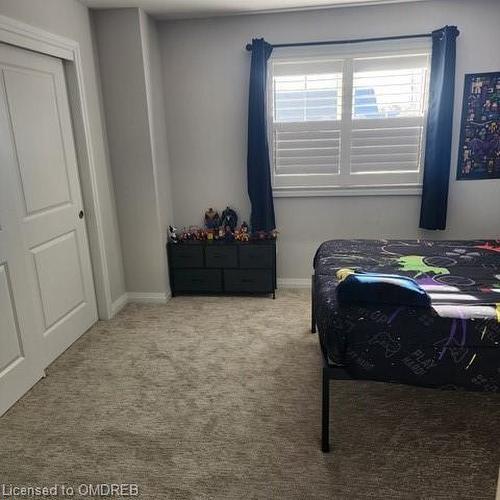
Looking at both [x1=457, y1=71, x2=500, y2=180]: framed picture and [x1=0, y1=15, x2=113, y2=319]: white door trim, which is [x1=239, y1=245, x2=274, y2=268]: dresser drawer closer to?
[x1=0, y1=15, x2=113, y2=319]: white door trim

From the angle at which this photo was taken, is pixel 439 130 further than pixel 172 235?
No

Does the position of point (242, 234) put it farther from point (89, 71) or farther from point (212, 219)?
point (89, 71)

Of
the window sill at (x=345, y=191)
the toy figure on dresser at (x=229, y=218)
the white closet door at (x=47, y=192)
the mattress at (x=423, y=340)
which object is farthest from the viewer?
the toy figure on dresser at (x=229, y=218)

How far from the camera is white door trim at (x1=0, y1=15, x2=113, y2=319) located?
246cm

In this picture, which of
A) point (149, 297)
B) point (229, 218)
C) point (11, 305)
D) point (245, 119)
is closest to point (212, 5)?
point (245, 119)

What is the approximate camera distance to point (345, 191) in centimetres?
375

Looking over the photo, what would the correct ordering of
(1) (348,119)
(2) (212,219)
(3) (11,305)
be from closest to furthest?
(3) (11,305), (1) (348,119), (2) (212,219)

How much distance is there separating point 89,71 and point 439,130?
2.89 meters

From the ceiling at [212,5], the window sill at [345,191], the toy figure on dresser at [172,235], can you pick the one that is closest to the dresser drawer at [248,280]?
the toy figure on dresser at [172,235]

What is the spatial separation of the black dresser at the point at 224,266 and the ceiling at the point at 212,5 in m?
1.95

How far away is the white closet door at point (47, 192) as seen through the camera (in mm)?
2451

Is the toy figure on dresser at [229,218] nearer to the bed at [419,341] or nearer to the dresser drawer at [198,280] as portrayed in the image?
the dresser drawer at [198,280]

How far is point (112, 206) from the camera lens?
3.57 meters

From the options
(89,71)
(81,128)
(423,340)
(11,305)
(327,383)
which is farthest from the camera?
(89,71)
